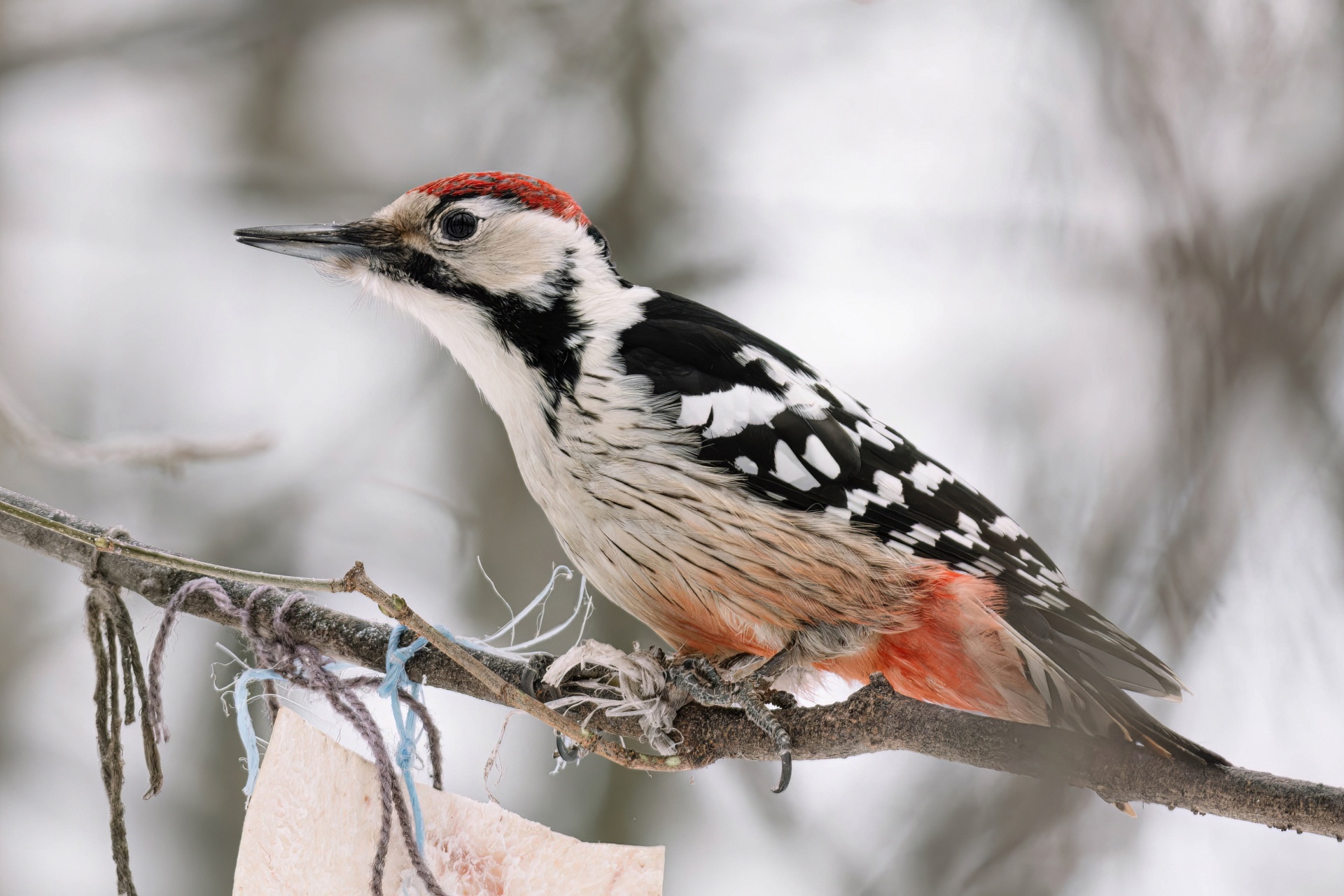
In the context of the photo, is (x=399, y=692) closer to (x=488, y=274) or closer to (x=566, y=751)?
(x=566, y=751)

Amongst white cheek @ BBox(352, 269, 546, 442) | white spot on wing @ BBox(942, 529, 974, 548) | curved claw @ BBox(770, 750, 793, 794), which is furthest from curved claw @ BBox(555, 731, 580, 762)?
white spot on wing @ BBox(942, 529, 974, 548)

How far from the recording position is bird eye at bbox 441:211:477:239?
3.41 feet

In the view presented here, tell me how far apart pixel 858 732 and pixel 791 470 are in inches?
10.8

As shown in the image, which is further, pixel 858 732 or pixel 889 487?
pixel 889 487

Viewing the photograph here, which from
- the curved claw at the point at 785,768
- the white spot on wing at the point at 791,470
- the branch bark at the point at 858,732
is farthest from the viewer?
the white spot on wing at the point at 791,470

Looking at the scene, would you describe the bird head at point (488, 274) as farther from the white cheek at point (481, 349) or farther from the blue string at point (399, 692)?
the blue string at point (399, 692)

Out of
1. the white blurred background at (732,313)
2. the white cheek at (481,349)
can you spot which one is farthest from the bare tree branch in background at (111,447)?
the white cheek at (481,349)

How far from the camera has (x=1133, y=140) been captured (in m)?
1.31

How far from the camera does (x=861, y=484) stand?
101 cm

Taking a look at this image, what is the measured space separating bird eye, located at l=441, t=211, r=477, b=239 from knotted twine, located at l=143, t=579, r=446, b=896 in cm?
43

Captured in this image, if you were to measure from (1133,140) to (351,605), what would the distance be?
54.4 inches

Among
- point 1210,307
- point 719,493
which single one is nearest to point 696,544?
point 719,493

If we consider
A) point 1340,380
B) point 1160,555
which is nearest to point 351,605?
point 1160,555

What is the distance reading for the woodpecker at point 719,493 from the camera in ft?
3.12
